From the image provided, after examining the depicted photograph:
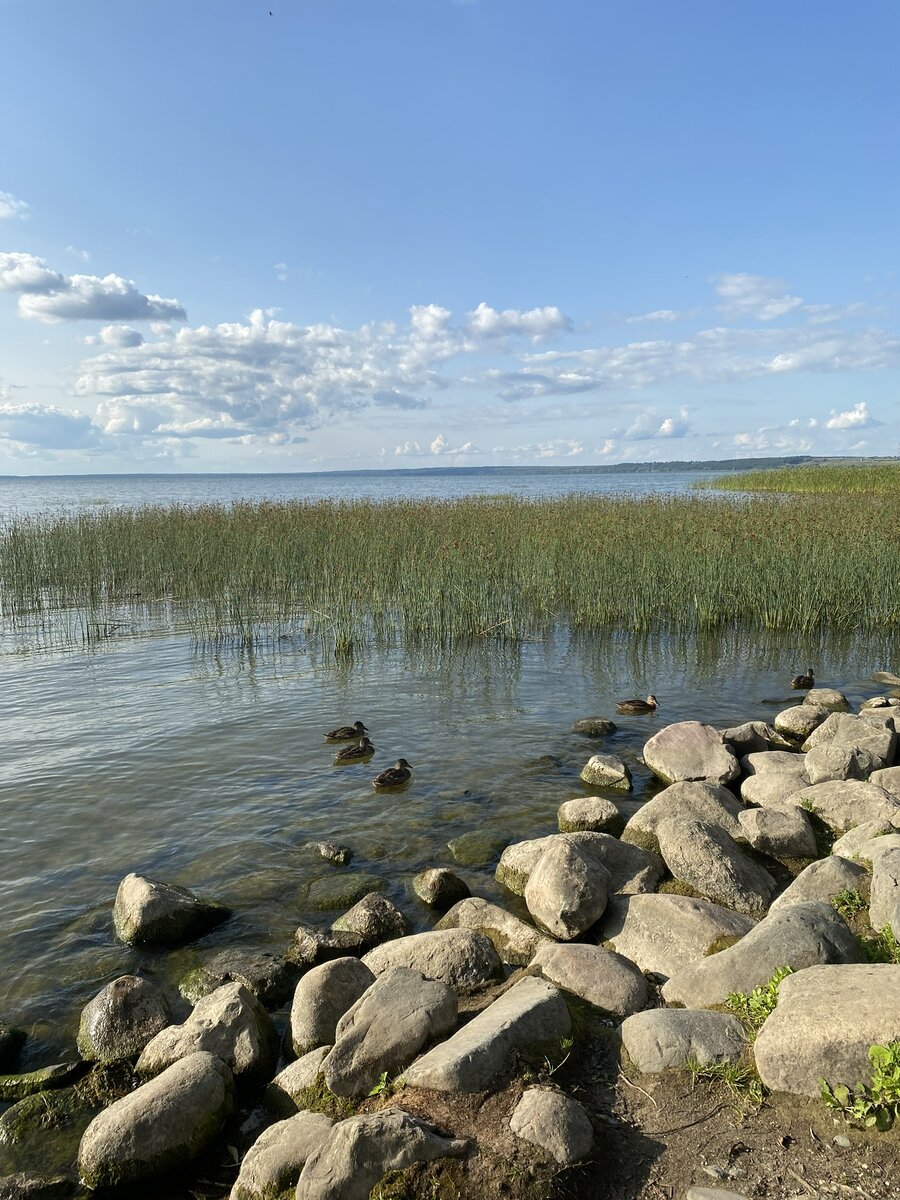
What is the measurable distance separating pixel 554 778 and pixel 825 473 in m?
43.6

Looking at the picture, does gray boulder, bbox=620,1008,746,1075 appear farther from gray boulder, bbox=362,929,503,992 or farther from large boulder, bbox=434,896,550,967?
large boulder, bbox=434,896,550,967

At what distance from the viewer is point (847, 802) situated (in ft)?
20.0

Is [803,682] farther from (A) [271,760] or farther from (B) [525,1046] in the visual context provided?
(B) [525,1046]

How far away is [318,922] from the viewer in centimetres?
535

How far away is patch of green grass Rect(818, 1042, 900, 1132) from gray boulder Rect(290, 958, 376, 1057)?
7.34ft

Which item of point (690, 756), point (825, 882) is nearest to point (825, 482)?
point (690, 756)

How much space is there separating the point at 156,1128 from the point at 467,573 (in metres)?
12.0

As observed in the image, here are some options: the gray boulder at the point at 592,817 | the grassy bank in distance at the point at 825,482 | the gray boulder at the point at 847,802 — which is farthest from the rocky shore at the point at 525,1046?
the grassy bank in distance at the point at 825,482

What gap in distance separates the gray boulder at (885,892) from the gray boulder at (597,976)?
1.21m

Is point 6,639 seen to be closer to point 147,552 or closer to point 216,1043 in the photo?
point 147,552

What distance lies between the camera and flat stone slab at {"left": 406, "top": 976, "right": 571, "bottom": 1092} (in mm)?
3123

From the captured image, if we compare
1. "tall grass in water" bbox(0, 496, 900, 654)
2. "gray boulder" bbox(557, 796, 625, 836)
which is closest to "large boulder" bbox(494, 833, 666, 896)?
"gray boulder" bbox(557, 796, 625, 836)

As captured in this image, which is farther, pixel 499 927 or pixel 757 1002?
pixel 499 927

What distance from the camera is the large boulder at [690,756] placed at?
7422 millimetres
